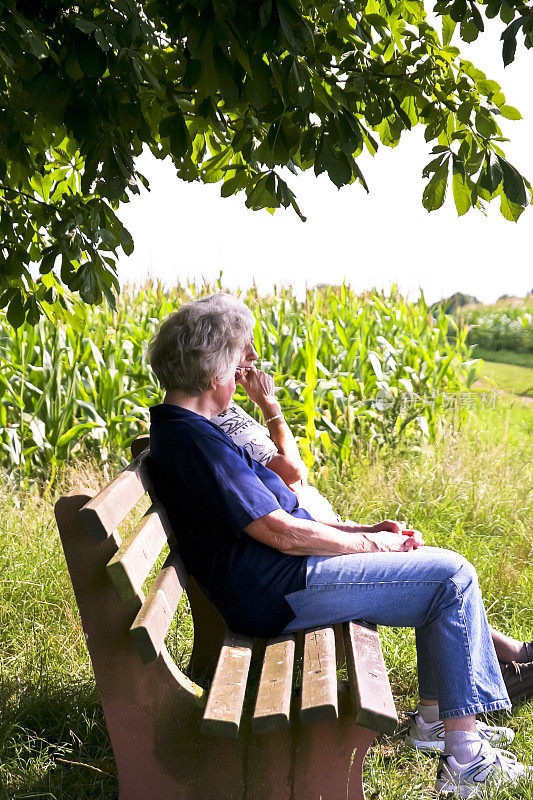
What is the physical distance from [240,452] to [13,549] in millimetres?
1951

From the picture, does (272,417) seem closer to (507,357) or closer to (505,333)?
(507,357)

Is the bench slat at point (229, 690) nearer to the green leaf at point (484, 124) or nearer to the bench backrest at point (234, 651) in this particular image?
the bench backrest at point (234, 651)

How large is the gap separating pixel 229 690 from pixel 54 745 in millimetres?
865

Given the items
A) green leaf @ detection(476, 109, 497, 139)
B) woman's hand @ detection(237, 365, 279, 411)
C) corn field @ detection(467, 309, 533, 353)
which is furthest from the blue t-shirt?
corn field @ detection(467, 309, 533, 353)

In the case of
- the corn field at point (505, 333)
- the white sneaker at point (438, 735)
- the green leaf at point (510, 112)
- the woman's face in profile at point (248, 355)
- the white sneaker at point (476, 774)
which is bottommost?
the corn field at point (505, 333)

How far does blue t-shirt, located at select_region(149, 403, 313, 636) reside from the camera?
236 cm

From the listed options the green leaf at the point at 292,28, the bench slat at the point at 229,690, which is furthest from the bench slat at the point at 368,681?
the green leaf at the point at 292,28

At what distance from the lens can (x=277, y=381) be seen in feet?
20.9

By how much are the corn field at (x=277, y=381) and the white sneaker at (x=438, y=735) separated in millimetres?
2805

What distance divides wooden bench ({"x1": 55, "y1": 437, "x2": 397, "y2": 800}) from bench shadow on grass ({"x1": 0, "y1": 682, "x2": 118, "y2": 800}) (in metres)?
0.39

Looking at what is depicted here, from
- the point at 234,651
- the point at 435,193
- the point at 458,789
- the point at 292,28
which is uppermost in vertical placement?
the point at 292,28

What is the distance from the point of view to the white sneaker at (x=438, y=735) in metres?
2.76

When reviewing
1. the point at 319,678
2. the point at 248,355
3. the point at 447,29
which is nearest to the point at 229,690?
the point at 319,678

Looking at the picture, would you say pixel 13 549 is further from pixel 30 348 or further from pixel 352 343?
pixel 352 343
